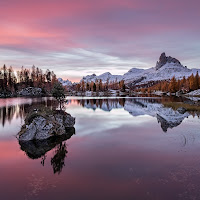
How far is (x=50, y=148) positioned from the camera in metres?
21.6

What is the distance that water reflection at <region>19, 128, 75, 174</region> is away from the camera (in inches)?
691

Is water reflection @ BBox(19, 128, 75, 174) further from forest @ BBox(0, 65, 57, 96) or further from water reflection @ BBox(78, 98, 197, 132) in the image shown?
forest @ BBox(0, 65, 57, 96)

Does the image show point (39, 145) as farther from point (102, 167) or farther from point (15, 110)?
point (15, 110)

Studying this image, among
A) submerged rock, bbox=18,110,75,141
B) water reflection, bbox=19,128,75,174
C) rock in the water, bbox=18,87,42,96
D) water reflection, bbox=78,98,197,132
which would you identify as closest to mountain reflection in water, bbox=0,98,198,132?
water reflection, bbox=78,98,197,132

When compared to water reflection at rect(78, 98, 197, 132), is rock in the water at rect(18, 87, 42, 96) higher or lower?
higher

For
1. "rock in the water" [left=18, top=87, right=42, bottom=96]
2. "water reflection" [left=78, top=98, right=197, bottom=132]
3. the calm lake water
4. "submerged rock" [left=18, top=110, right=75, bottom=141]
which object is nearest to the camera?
the calm lake water

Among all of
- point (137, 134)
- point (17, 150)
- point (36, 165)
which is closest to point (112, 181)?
point (36, 165)

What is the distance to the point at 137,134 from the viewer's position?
92.7 ft

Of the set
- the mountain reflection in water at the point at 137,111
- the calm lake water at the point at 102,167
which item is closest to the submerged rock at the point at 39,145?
the calm lake water at the point at 102,167

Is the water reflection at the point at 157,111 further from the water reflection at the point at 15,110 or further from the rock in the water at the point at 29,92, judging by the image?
the rock in the water at the point at 29,92

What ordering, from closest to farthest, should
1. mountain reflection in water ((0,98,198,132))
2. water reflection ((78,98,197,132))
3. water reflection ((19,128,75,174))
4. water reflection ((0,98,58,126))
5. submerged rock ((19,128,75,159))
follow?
1. water reflection ((19,128,75,174))
2. submerged rock ((19,128,75,159))
3. water reflection ((78,98,197,132))
4. mountain reflection in water ((0,98,198,132))
5. water reflection ((0,98,58,126))

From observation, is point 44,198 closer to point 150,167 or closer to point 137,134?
point 150,167

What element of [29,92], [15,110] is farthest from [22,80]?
[15,110]

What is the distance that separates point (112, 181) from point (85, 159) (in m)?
5.17
